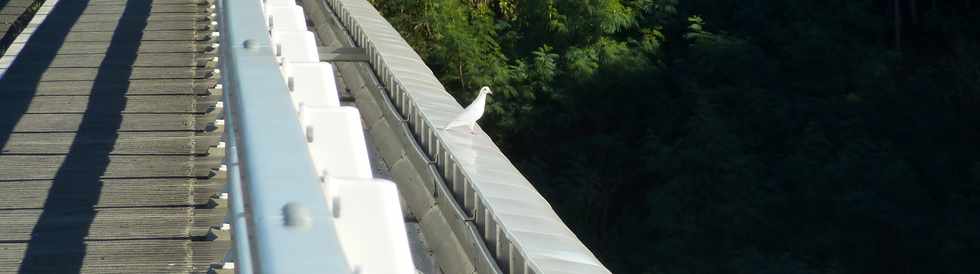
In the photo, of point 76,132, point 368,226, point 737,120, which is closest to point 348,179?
point 368,226

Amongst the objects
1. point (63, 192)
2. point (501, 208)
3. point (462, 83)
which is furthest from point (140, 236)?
point (462, 83)

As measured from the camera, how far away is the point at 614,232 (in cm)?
1891

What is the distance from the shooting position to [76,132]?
6539 mm

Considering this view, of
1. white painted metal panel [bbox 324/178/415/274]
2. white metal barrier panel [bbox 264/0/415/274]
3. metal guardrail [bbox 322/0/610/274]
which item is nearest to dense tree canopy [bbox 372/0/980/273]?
metal guardrail [bbox 322/0/610/274]

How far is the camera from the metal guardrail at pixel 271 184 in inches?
67.1

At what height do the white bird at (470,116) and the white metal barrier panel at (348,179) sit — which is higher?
the white metal barrier panel at (348,179)

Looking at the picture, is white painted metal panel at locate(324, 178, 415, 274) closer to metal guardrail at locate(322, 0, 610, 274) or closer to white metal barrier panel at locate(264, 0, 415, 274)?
white metal barrier panel at locate(264, 0, 415, 274)

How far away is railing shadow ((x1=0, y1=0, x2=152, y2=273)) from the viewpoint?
14.6 ft

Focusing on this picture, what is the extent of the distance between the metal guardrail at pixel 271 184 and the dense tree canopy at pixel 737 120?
1253 centimetres

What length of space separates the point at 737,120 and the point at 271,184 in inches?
703

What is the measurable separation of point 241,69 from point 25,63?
19.5ft

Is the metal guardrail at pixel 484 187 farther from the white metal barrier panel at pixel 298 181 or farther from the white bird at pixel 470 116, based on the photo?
the white metal barrier panel at pixel 298 181

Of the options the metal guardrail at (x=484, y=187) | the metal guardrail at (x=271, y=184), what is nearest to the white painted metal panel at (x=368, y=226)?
the metal guardrail at (x=271, y=184)

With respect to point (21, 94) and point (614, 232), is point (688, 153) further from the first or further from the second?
point (21, 94)
